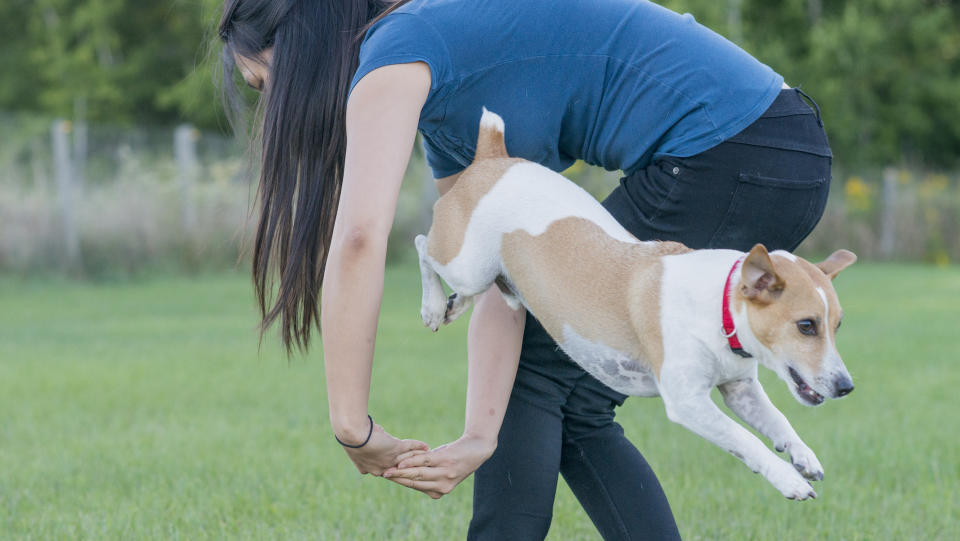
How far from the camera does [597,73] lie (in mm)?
2363

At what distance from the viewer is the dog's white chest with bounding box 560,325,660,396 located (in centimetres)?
221

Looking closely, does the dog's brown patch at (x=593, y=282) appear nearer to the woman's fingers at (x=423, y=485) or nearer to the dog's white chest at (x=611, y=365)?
the dog's white chest at (x=611, y=365)

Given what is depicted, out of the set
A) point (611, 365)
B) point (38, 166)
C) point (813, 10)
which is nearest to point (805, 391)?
point (611, 365)

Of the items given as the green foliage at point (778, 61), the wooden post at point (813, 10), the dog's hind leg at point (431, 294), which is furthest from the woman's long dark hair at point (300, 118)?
the wooden post at point (813, 10)

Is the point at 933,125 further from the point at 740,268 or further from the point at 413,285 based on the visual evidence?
the point at 740,268

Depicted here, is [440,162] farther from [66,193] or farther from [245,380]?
[66,193]

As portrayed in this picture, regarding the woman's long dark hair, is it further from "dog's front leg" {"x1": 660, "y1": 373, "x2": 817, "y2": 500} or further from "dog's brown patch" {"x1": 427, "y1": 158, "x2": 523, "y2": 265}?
"dog's front leg" {"x1": 660, "y1": 373, "x2": 817, "y2": 500}

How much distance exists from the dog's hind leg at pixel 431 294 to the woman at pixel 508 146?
0.10 metres

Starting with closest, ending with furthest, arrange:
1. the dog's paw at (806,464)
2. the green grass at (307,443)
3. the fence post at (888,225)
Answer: the dog's paw at (806,464) < the green grass at (307,443) < the fence post at (888,225)

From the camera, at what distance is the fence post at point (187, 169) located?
52.0ft

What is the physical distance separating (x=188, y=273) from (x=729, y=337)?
1391cm

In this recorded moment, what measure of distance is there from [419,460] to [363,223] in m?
0.60

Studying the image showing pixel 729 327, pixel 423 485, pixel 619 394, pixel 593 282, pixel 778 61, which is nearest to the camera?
pixel 729 327

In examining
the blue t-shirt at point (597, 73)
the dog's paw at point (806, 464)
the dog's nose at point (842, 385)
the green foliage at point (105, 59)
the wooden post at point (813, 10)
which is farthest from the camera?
the wooden post at point (813, 10)
